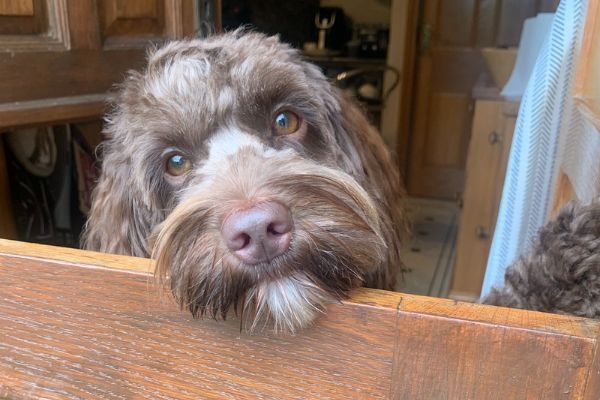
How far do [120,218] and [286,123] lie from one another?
441 mm

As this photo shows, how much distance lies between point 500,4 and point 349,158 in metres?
3.69

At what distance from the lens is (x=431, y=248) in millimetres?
3881

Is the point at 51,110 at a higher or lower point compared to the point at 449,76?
higher

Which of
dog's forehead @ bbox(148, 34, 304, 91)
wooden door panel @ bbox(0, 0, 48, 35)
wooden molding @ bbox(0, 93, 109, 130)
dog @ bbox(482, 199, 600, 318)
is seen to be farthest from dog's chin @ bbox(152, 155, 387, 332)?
wooden door panel @ bbox(0, 0, 48, 35)

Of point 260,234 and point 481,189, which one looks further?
point 481,189

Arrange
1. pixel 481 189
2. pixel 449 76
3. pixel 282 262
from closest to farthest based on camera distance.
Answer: pixel 282 262 → pixel 481 189 → pixel 449 76

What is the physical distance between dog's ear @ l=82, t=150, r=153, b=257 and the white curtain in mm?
806

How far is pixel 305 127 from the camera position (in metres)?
1.29

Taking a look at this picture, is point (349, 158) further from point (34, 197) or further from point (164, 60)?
point (34, 197)

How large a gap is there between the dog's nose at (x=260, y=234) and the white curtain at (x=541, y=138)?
21.9 inches

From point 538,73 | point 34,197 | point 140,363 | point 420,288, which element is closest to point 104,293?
point 140,363

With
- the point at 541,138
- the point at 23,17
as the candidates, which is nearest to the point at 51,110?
the point at 23,17

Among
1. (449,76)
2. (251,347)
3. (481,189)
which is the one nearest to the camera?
(251,347)

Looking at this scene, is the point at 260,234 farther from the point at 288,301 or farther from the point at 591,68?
the point at 591,68
